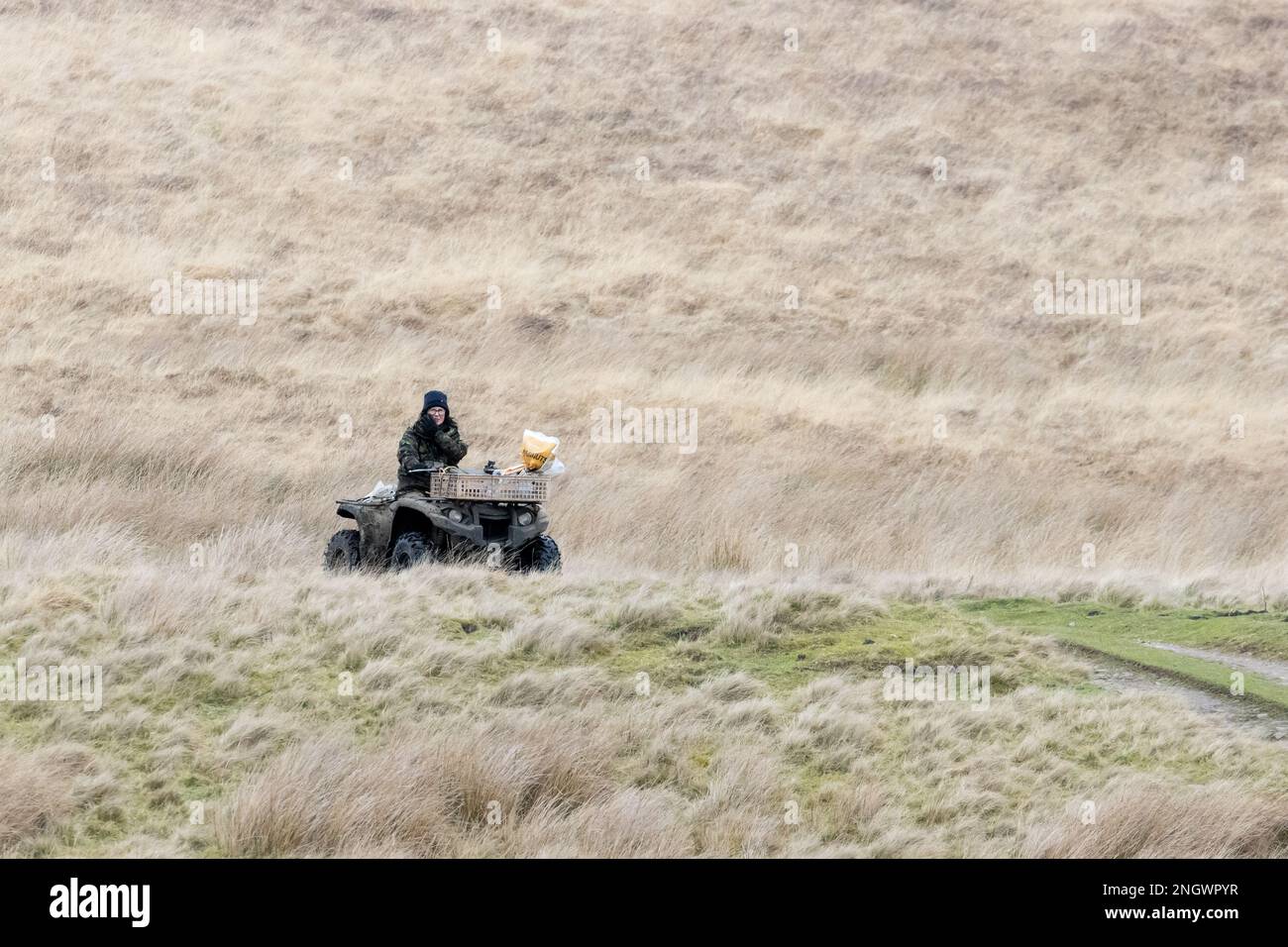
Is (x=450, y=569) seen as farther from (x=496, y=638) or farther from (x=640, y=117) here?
(x=640, y=117)

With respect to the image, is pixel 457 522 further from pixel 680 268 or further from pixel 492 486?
pixel 680 268

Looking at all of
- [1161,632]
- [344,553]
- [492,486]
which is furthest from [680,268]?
[1161,632]

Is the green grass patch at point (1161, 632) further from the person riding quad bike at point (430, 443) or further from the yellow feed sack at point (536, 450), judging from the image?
the person riding quad bike at point (430, 443)

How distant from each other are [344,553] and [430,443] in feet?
4.11

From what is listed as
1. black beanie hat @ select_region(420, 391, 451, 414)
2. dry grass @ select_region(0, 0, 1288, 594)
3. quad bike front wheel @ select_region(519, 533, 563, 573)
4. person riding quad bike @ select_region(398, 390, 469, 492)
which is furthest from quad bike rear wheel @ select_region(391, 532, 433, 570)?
dry grass @ select_region(0, 0, 1288, 594)

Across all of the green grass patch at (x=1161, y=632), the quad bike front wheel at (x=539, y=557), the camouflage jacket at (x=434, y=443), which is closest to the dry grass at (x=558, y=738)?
the green grass patch at (x=1161, y=632)

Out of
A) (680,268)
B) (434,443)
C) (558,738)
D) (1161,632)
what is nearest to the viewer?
(558,738)

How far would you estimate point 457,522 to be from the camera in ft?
39.8

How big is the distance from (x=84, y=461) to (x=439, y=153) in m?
21.0

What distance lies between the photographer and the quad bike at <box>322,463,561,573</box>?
38.9 ft

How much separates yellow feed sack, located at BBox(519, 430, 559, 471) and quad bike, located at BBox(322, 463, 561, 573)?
17 centimetres

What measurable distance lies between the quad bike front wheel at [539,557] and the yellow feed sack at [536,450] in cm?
77

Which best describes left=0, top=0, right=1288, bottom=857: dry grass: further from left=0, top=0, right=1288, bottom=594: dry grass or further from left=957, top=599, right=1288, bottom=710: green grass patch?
left=957, top=599, right=1288, bottom=710: green grass patch

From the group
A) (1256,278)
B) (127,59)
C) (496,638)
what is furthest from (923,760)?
(127,59)
